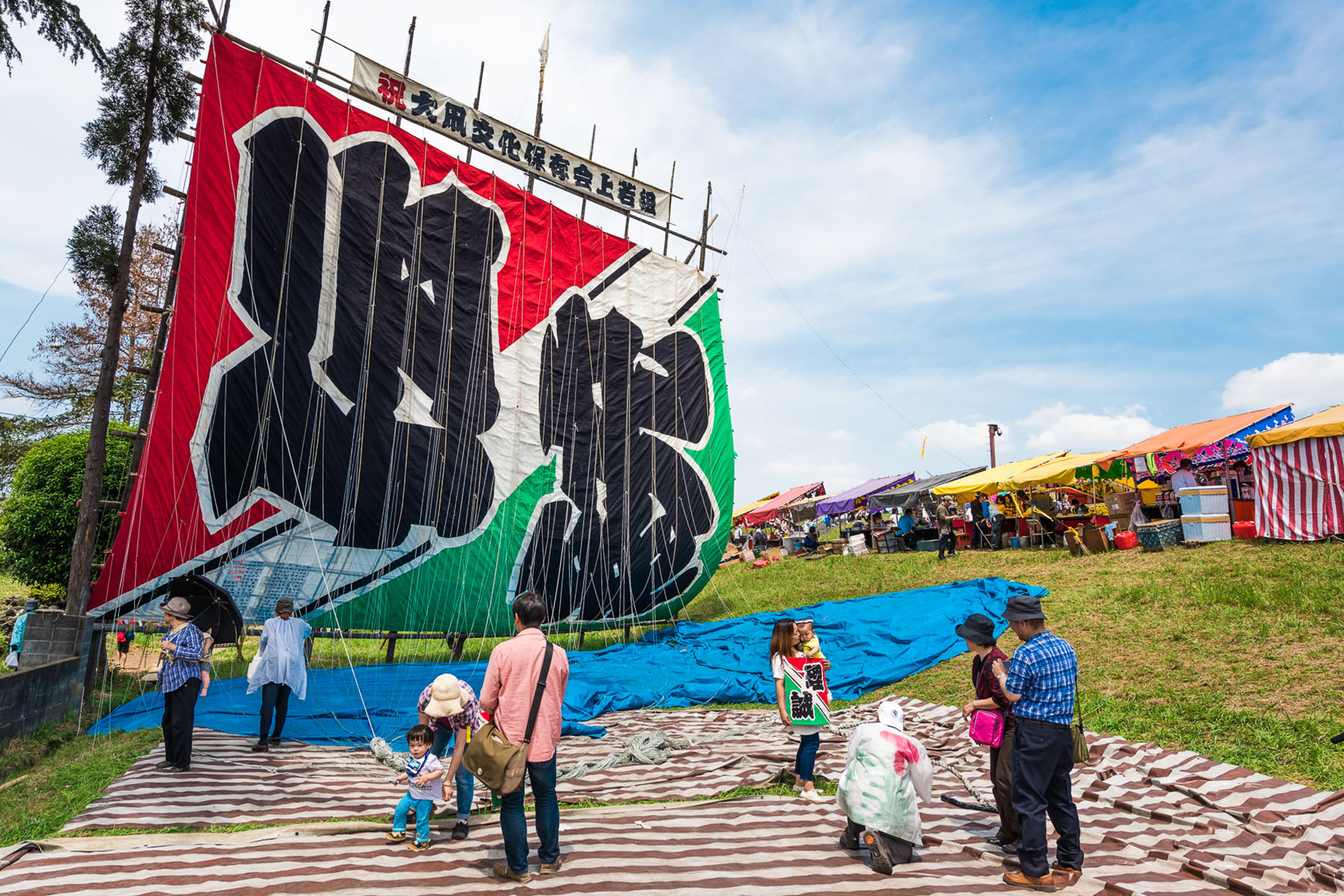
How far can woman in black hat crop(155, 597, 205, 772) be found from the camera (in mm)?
6445

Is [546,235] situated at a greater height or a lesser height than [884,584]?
greater

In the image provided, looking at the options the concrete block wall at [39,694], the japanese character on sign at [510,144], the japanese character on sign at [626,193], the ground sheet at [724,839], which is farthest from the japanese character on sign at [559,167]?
the ground sheet at [724,839]

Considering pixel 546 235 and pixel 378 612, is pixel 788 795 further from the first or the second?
pixel 546 235

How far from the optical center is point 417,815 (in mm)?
4742

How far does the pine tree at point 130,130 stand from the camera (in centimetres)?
948

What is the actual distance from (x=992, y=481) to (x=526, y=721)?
1931 centimetres

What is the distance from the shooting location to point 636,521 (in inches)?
661

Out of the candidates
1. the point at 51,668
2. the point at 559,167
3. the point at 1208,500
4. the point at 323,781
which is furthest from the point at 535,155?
the point at 1208,500

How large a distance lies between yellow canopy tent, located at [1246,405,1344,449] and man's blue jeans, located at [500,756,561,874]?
14.6 meters

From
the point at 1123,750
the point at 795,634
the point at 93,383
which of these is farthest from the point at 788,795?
the point at 93,383

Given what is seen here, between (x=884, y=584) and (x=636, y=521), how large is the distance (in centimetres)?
630

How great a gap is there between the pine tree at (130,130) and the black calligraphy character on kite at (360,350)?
128 cm

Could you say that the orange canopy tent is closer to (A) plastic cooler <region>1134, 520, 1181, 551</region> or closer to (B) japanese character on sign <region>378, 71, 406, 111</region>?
(A) plastic cooler <region>1134, 520, 1181, 551</region>

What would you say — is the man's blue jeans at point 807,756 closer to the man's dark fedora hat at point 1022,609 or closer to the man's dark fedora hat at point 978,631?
the man's dark fedora hat at point 978,631
